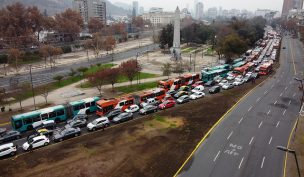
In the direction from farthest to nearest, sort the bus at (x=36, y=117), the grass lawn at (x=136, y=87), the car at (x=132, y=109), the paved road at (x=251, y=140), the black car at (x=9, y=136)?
1. the grass lawn at (x=136, y=87)
2. the car at (x=132, y=109)
3. the bus at (x=36, y=117)
4. the black car at (x=9, y=136)
5. the paved road at (x=251, y=140)

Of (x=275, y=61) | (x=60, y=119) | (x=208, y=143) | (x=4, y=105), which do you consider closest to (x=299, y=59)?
(x=275, y=61)

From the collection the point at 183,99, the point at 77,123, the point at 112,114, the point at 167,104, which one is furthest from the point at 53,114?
the point at 183,99

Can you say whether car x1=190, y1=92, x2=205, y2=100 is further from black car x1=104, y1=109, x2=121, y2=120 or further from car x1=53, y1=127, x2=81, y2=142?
car x1=53, y1=127, x2=81, y2=142

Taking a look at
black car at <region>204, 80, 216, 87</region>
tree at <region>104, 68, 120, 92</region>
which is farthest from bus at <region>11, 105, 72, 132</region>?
black car at <region>204, 80, 216, 87</region>

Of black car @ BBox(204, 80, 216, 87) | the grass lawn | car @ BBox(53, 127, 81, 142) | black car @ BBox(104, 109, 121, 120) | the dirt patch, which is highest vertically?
black car @ BBox(204, 80, 216, 87)

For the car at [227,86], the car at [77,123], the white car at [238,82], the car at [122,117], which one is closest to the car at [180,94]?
the car at [227,86]

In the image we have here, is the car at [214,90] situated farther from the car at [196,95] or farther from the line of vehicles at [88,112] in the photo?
the car at [196,95]

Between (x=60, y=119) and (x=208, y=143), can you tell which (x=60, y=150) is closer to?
(x=60, y=119)
